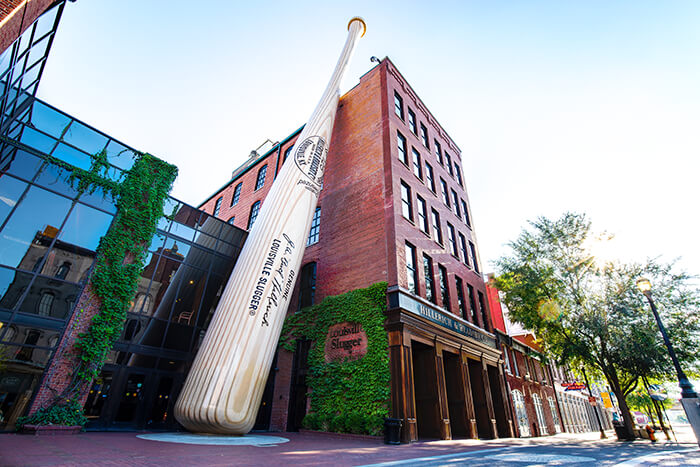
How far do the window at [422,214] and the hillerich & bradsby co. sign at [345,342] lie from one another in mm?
6542

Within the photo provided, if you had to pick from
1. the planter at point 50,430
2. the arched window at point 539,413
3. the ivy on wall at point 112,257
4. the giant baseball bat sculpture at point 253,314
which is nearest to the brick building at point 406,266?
the giant baseball bat sculpture at point 253,314

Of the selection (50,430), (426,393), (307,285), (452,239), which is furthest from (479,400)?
(50,430)

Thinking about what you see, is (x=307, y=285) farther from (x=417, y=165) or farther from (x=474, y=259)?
(x=474, y=259)

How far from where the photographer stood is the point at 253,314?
9.67m

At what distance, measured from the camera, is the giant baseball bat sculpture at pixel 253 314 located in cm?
859

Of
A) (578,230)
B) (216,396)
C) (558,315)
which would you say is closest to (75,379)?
(216,396)

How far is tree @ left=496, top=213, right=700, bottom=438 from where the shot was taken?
611 inches

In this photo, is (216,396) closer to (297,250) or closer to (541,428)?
(297,250)

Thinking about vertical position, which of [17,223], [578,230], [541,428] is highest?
[578,230]

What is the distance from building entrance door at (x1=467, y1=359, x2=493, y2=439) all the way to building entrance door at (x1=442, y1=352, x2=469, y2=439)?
1910 mm

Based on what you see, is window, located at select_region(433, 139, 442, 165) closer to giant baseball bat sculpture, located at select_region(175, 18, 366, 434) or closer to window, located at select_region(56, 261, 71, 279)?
giant baseball bat sculpture, located at select_region(175, 18, 366, 434)

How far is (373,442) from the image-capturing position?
970 centimetres

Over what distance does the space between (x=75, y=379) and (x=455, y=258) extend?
55.3 feet

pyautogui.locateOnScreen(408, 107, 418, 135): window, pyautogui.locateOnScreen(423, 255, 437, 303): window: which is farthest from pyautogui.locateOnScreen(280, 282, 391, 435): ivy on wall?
pyautogui.locateOnScreen(408, 107, 418, 135): window
